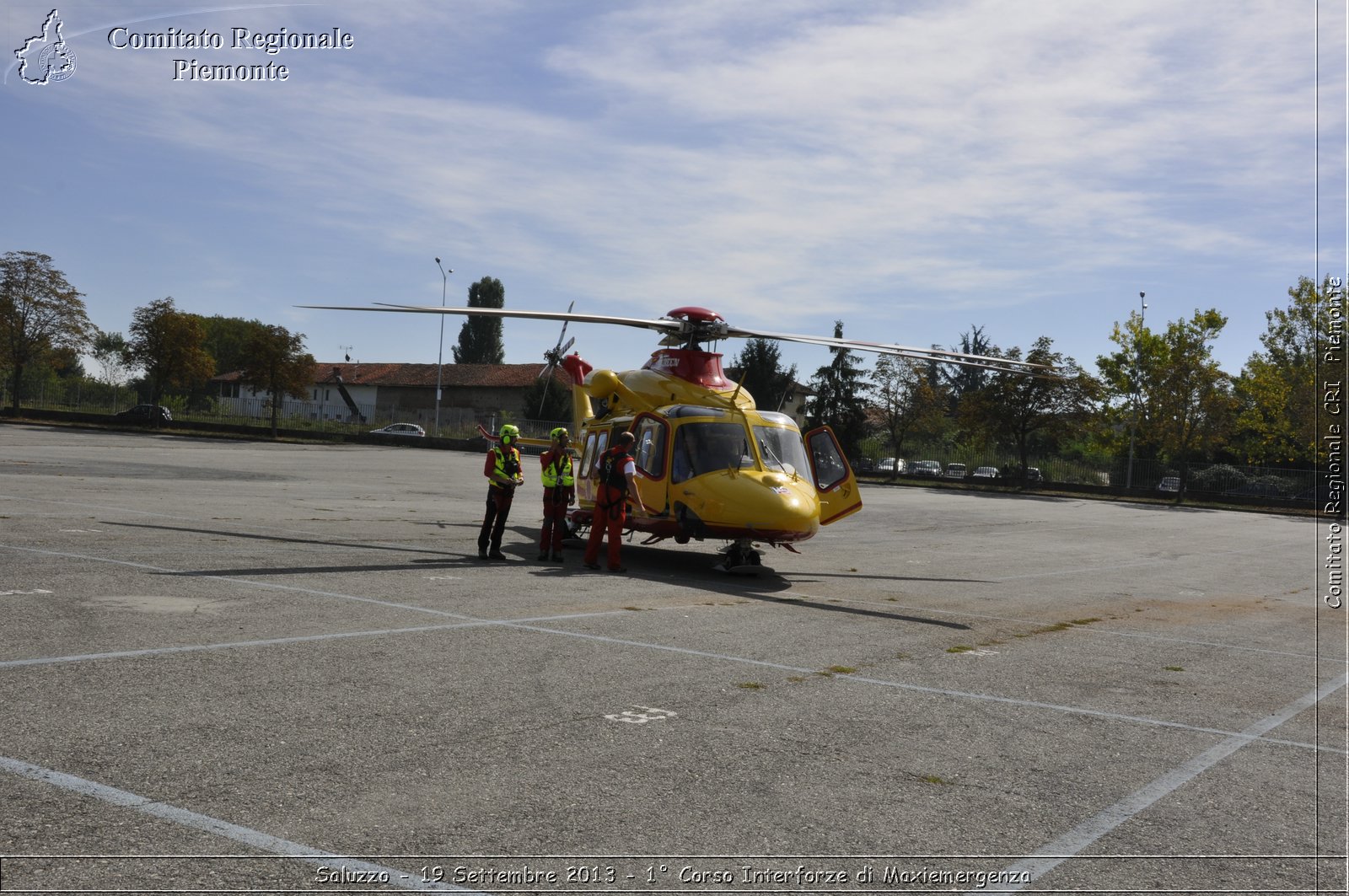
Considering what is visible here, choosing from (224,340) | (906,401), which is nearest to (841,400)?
(906,401)

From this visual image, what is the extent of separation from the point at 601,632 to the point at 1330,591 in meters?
13.3

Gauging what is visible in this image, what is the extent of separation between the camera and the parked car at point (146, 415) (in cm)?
5931

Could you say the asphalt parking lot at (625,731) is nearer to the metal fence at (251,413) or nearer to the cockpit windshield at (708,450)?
the cockpit windshield at (708,450)

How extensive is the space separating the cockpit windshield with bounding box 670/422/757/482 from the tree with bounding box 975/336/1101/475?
4529cm

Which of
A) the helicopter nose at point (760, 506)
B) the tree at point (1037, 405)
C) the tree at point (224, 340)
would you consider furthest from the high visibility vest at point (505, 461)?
the tree at point (224, 340)

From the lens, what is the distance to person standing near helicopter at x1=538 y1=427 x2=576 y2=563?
604 inches

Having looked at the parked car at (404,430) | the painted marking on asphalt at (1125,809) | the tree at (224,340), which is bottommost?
the painted marking on asphalt at (1125,809)

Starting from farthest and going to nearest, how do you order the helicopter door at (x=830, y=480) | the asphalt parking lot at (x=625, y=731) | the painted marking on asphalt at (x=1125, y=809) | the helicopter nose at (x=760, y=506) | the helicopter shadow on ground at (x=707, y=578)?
the helicopter door at (x=830, y=480)
the helicopter nose at (x=760, y=506)
the helicopter shadow on ground at (x=707, y=578)
the painted marking on asphalt at (x=1125, y=809)
the asphalt parking lot at (x=625, y=731)

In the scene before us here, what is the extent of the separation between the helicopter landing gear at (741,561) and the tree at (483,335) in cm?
9442

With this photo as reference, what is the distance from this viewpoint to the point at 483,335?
10856cm

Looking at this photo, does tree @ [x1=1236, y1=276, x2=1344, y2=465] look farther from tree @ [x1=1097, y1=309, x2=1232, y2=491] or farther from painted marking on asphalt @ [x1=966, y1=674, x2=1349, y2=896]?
painted marking on asphalt @ [x1=966, y1=674, x2=1349, y2=896]

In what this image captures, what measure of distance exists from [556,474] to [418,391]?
3004 inches

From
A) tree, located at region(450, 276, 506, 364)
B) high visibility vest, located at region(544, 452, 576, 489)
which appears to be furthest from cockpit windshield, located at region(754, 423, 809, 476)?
tree, located at region(450, 276, 506, 364)

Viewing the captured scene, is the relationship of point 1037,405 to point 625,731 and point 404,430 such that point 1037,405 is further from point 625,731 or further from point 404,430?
point 625,731
